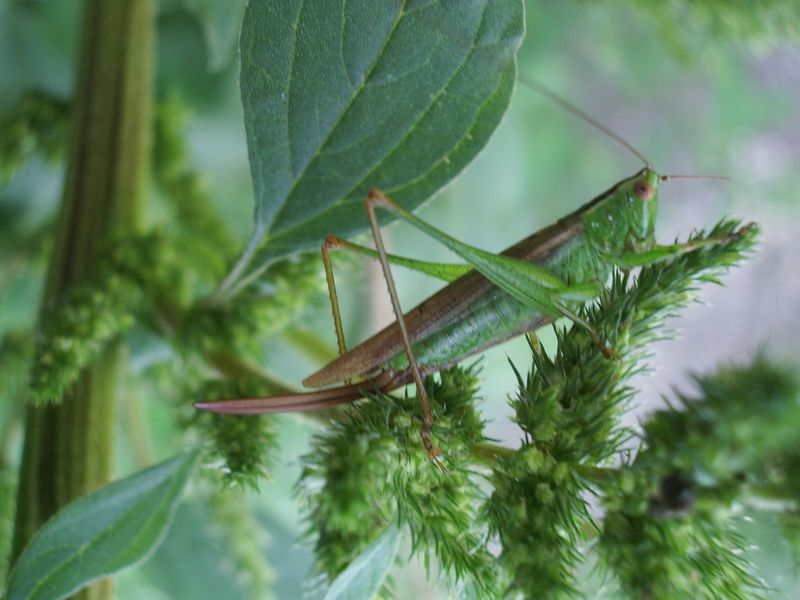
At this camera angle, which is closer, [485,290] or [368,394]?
[368,394]

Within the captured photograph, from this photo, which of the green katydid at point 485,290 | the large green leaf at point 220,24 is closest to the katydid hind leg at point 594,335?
the green katydid at point 485,290

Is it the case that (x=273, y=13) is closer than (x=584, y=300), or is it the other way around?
(x=273, y=13)

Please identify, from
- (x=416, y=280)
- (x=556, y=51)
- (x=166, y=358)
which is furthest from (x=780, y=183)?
(x=166, y=358)

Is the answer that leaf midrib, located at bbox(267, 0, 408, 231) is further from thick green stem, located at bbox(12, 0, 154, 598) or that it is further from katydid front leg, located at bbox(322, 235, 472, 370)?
thick green stem, located at bbox(12, 0, 154, 598)

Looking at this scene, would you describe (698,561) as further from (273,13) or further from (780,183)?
(780,183)

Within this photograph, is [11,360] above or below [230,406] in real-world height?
above

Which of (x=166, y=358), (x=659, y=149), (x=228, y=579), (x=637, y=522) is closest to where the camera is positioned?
(x=637, y=522)

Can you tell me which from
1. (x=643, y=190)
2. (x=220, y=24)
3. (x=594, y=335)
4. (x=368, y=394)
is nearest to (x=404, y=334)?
(x=368, y=394)

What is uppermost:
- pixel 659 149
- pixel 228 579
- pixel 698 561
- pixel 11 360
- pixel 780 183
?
pixel 659 149

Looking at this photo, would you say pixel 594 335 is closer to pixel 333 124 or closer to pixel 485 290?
pixel 485 290
